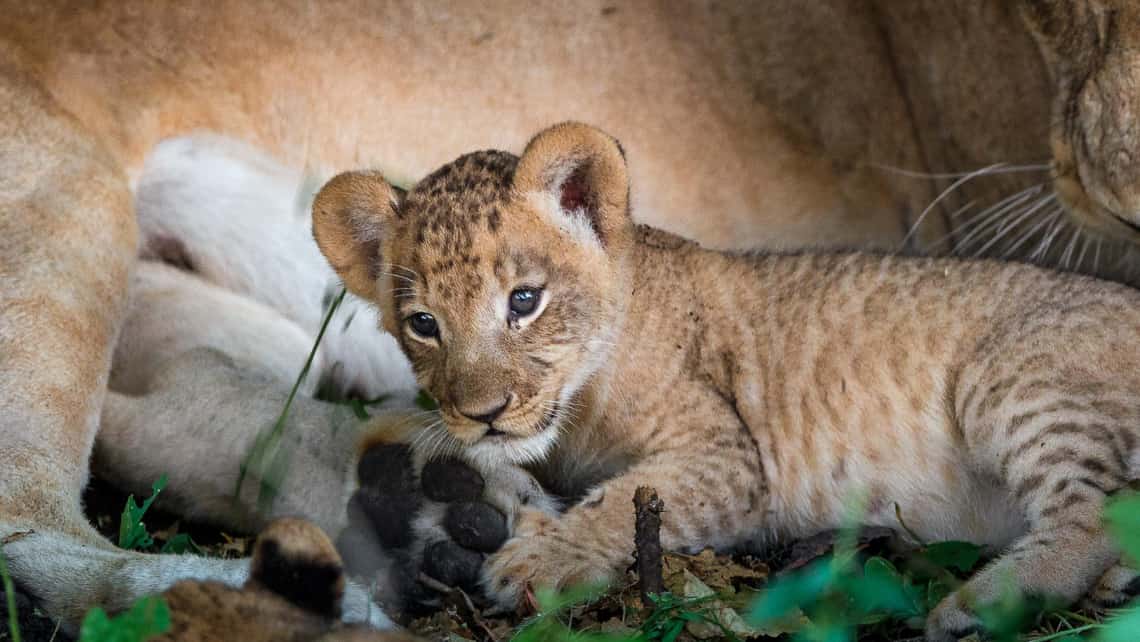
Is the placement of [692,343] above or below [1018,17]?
below

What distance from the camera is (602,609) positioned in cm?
243

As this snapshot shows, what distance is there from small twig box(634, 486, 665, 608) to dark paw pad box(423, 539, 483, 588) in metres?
0.36

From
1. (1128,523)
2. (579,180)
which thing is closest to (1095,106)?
(579,180)

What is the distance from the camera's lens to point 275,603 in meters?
1.71

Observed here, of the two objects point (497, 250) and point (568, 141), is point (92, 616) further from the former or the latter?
point (568, 141)

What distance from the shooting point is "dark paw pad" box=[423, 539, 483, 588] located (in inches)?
100

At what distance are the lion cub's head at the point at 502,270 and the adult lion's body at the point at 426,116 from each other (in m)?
0.49

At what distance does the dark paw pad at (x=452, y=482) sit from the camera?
262 centimetres

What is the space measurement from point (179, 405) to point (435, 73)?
95 centimetres

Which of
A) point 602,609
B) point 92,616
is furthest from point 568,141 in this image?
point 92,616

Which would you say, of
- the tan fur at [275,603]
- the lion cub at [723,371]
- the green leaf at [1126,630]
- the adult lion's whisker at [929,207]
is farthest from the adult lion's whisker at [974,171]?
the tan fur at [275,603]

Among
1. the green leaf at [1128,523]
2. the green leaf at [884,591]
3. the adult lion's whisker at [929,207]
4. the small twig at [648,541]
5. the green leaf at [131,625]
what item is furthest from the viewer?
the adult lion's whisker at [929,207]

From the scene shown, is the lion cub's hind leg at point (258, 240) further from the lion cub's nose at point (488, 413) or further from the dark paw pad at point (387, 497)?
the lion cub's nose at point (488, 413)

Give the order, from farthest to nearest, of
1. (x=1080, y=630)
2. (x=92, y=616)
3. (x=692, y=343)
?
1. (x=692, y=343)
2. (x=1080, y=630)
3. (x=92, y=616)
